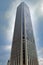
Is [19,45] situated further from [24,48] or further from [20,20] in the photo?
[20,20]

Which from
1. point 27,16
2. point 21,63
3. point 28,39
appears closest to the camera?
point 21,63

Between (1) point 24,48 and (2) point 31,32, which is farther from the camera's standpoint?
(2) point 31,32

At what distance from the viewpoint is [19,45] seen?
78.1m

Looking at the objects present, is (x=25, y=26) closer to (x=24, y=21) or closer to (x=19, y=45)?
(x=24, y=21)

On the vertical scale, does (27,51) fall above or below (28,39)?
below

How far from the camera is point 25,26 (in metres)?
82.8

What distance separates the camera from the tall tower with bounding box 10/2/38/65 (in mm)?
75750

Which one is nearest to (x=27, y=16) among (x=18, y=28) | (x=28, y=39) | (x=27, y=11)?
(x=27, y=11)

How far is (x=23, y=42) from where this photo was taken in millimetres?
78250

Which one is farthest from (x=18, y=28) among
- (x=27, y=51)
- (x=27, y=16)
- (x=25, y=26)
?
(x=27, y=51)

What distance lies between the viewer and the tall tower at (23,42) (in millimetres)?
75750

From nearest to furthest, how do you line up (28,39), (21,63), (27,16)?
(21,63)
(28,39)
(27,16)

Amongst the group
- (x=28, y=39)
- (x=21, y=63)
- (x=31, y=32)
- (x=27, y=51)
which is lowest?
(x=21, y=63)

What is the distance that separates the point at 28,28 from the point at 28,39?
7.10 m
